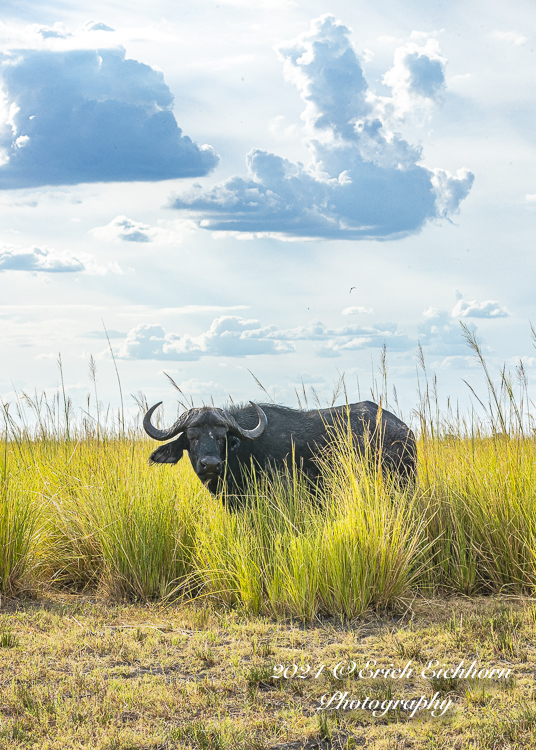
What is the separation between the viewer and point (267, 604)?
5.75m

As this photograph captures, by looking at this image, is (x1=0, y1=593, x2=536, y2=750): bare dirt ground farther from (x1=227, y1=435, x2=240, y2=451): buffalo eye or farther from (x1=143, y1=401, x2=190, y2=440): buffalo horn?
(x1=143, y1=401, x2=190, y2=440): buffalo horn

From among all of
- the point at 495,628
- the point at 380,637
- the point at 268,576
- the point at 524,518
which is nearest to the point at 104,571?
the point at 268,576

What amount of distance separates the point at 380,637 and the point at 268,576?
3.93 feet

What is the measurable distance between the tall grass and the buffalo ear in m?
0.21

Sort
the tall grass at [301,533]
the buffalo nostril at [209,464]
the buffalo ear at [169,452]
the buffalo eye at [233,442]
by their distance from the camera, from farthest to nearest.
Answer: the buffalo ear at [169,452] → the buffalo eye at [233,442] → the buffalo nostril at [209,464] → the tall grass at [301,533]

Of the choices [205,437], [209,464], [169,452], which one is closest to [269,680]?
[209,464]

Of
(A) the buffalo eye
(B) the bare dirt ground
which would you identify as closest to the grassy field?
(B) the bare dirt ground

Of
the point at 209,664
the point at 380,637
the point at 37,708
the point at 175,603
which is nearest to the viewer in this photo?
the point at 37,708

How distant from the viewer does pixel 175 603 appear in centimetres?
652

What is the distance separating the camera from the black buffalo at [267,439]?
759 centimetres

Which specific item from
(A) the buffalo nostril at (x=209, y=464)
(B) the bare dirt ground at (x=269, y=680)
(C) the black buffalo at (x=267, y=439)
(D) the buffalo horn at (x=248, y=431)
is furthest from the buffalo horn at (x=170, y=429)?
(B) the bare dirt ground at (x=269, y=680)

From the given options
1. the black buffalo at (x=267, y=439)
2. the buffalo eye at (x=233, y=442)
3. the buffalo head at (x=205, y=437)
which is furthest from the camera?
the buffalo eye at (x=233, y=442)

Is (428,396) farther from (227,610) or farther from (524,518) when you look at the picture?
(227,610)

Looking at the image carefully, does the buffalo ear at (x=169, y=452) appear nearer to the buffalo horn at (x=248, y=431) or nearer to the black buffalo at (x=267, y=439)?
the black buffalo at (x=267, y=439)
